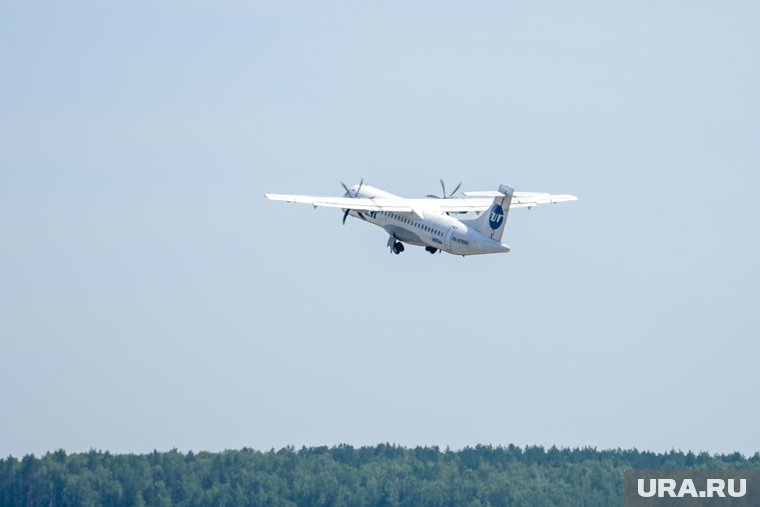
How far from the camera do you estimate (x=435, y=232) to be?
13275 cm

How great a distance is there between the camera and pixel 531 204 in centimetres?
13850

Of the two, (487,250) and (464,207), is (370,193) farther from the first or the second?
(487,250)

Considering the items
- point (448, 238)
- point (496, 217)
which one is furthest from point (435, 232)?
point (496, 217)

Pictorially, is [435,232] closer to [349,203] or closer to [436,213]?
[436,213]

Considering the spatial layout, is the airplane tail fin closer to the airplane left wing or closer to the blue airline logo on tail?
the blue airline logo on tail

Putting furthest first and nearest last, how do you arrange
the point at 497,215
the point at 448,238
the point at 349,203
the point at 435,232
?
the point at 349,203
the point at 435,232
the point at 448,238
the point at 497,215

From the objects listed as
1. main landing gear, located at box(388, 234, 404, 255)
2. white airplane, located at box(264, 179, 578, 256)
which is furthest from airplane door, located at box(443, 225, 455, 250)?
main landing gear, located at box(388, 234, 404, 255)

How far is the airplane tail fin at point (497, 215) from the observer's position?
129250 millimetres

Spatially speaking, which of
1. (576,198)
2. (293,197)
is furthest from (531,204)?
(293,197)

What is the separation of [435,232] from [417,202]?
6880mm

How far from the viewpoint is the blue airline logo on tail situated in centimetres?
12912

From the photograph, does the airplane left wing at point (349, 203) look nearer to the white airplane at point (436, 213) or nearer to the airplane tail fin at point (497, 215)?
the white airplane at point (436, 213)

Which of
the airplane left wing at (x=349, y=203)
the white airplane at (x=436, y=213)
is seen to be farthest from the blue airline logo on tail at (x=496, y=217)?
the airplane left wing at (x=349, y=203)

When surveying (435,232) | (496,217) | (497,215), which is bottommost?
(435,232)
